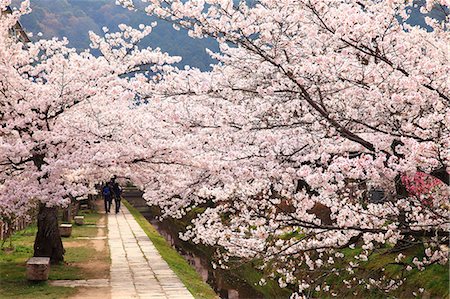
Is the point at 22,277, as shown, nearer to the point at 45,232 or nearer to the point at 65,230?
the point at 45,232

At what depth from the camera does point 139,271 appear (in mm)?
15797

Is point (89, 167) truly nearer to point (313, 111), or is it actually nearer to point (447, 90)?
point (313, 111)

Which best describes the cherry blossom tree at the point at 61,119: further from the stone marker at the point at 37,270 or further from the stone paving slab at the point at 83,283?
the stone paving slab at the point at 83,283

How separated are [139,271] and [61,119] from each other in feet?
15.1

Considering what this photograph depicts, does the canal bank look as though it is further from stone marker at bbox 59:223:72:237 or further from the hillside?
the hillside

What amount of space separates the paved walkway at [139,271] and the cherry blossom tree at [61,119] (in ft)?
8.04

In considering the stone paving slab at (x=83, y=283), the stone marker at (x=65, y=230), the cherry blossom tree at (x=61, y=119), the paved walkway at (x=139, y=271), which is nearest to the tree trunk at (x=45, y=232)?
the cherry blossom tree at (x=61, y=119)

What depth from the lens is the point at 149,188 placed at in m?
19.0

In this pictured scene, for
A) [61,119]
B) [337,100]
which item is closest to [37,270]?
[61,119]

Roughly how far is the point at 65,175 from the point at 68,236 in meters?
10.2

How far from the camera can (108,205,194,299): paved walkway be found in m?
12.8

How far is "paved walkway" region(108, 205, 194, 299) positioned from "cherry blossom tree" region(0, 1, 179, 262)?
2451mm

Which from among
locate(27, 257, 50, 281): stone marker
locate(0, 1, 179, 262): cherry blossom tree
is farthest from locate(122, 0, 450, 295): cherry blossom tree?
locate(27, 257, 50, 281): stone marker

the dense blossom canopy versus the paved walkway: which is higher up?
the dense blossom canopy
